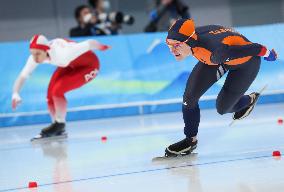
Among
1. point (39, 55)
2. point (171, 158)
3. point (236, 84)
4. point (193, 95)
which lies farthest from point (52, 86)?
point (236, 84)

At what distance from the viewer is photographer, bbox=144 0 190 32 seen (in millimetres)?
10797

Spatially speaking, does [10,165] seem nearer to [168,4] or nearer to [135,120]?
[135,120]

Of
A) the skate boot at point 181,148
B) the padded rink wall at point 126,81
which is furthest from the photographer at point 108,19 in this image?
the skate boot at point 181,148

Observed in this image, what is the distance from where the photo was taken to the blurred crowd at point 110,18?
10617mm

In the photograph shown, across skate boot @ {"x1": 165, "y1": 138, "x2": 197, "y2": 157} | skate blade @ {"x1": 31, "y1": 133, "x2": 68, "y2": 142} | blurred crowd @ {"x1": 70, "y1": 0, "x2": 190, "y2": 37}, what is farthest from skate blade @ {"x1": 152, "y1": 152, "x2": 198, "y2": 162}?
blurred crowd @ {"x1": 70, "y1": 0, "x2": 190, "y2": 37}

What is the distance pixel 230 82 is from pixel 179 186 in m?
1.56

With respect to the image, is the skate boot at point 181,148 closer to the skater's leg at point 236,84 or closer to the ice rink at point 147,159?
the ice rink at point 147,159

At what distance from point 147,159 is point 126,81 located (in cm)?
449

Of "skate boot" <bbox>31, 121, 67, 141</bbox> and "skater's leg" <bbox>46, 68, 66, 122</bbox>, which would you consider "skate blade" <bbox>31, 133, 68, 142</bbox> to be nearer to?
"skate boot" <bbox>31, 121, 67, 141</bbox>

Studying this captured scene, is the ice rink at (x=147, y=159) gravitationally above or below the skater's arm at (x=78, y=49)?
below

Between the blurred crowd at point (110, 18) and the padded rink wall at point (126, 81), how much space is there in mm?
484

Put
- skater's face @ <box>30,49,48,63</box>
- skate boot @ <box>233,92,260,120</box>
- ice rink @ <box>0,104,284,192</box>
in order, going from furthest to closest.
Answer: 1. skater's face @ <box>30,49,48,63</box>
2. skate boot @ <box>233,92,260,120</box>
3. ice rink @ <box>0,104,284,192</box>

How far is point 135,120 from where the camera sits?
9570 mm

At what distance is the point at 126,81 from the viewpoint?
1016 centimetres
